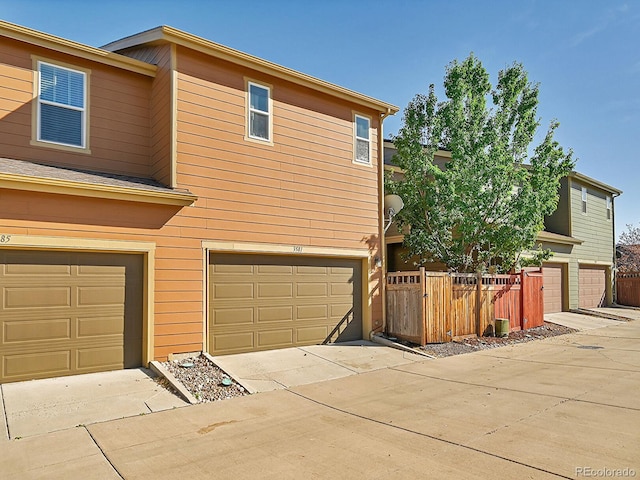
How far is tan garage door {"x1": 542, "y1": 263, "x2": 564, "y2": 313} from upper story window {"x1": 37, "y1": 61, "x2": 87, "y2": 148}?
16520 millimetres

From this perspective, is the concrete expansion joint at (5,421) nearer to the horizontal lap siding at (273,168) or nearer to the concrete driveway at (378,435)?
the concrete driveway at (378,435)

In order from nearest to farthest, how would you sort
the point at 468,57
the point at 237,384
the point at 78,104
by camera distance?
1. the point at 237,384
2. the point at 78,104
3. the point at 468,57

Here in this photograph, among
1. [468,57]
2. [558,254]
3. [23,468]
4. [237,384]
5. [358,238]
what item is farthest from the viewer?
[558,254]

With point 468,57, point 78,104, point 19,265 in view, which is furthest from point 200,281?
point 468,57

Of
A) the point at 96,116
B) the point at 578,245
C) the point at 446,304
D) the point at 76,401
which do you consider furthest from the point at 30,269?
the point at 578,245

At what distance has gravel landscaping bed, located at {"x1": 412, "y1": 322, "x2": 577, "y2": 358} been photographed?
35.3 ft

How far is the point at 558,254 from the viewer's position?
1855cm

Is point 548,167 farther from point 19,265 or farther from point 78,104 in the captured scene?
point 19,265

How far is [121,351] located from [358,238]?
6.01 metres

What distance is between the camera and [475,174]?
1265cm

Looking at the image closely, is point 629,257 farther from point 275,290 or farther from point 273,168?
point 273,168

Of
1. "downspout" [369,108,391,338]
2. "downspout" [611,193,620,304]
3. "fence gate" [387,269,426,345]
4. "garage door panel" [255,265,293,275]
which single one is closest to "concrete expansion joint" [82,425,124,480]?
"garage door panel" [255,265,293,275]

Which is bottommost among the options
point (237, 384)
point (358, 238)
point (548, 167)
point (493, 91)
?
point (237, 384)

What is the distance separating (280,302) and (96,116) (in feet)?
17.5
